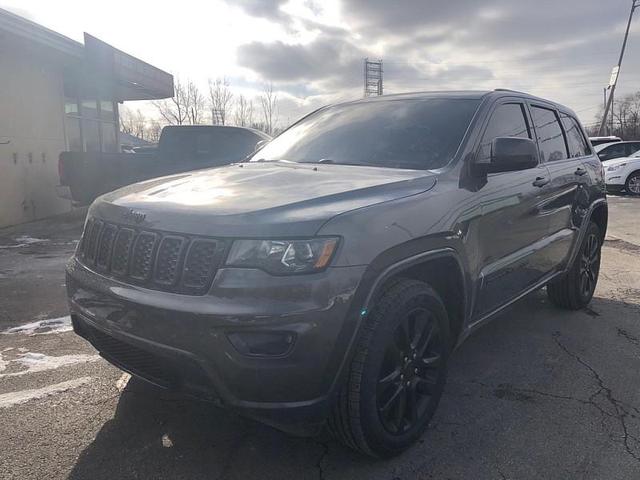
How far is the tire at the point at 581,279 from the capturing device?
467 cm

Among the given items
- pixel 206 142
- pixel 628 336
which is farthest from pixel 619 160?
pixel 628 336

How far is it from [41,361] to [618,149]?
1800 centimetres

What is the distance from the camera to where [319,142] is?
3.66 meters

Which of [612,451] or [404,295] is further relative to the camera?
[612,451]

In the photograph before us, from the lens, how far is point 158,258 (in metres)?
2.24

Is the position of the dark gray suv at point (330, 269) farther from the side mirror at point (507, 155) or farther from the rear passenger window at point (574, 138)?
the rear passenger window at point (574, 138)

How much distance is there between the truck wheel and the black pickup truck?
6.85 metres

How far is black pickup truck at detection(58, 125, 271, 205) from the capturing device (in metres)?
9.05

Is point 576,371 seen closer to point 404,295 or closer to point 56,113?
point 404,295

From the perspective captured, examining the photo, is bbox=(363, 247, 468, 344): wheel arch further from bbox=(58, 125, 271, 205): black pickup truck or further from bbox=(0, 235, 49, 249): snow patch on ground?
bbox=(0, 235, 49, 249): snow patch on ground

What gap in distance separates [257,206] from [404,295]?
80cm

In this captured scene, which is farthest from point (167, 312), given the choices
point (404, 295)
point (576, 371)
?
point (576, 371)

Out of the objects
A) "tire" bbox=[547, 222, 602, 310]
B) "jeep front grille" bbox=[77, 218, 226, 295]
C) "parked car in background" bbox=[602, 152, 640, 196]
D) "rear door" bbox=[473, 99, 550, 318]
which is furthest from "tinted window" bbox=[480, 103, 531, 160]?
"parked car in background" bbox=[602, 152, 640, 196]

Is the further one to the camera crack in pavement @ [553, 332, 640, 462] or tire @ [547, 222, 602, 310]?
tire @ [547, 222, 602, 310]
